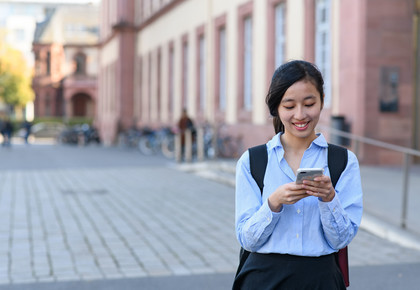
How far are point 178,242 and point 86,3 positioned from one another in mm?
72130

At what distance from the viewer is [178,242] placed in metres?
8.15

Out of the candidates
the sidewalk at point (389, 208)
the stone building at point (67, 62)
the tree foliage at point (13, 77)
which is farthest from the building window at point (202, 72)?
the tree foliage at point (13, 77)

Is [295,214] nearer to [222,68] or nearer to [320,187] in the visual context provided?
[320,187]

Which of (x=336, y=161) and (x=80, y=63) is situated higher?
(x=80, y=63)

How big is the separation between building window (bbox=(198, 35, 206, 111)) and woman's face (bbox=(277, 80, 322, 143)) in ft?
84.4

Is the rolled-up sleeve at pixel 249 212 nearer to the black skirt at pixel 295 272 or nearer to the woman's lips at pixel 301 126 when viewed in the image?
the black skirt at pixel 295 272

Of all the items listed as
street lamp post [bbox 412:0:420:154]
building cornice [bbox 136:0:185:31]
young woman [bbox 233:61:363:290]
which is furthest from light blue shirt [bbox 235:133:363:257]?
building cornice [bbox 136:0:185:31]

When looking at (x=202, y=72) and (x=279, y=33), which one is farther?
(x=202, y=72)

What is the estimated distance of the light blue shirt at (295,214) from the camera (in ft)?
8.77

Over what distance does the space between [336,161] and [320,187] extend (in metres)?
0.31

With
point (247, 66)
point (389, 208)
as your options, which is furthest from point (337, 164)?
point (247, 66)

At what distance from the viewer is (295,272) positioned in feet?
9.00

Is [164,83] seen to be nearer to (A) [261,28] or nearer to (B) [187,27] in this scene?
(B) [187,27]

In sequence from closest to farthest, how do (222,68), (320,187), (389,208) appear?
1. (320,187)
2. (389,208)
3. (222,68)
